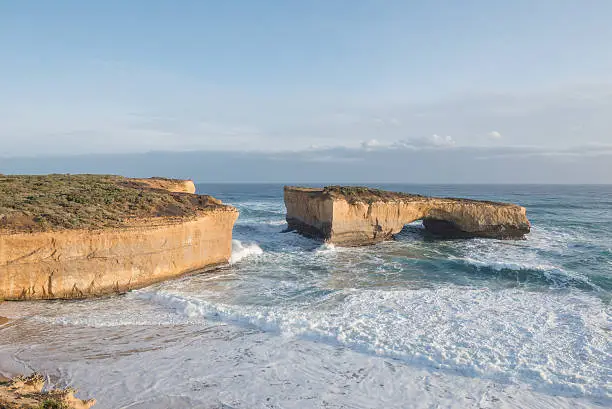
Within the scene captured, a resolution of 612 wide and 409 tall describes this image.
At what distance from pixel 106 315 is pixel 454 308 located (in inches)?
351

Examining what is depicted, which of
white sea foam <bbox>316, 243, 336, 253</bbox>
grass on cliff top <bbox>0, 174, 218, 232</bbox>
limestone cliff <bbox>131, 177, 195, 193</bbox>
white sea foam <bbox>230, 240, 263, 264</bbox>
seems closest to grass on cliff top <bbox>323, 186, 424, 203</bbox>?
white sea foam <bbox>316, 243, 336, 253</bbox>

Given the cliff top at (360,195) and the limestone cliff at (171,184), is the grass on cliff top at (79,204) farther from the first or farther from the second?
the cliff top at (360,195)

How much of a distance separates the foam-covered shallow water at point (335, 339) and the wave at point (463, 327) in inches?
1.4

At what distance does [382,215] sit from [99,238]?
1350 centimetres

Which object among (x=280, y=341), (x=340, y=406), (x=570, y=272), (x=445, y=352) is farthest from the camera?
(x=570, y=272)

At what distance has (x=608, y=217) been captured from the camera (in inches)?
1248

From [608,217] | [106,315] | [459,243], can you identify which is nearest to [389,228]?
[459,243]

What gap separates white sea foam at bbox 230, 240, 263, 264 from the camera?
54.6 ft

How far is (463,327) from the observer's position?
932cm

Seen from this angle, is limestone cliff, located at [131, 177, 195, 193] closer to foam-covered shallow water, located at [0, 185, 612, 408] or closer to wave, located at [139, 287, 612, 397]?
foam-covered shallow water, located at [0, 185, 612, 408]

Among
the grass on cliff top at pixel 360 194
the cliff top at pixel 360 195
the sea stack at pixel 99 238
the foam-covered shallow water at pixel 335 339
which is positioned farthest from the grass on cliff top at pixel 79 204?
the grass on cliff top at pixel 360 194

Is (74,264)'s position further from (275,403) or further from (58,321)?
(275,403)

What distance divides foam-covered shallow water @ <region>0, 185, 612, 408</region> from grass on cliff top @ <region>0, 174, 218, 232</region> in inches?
89.1

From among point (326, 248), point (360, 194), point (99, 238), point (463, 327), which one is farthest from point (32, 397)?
point (360, 194)
